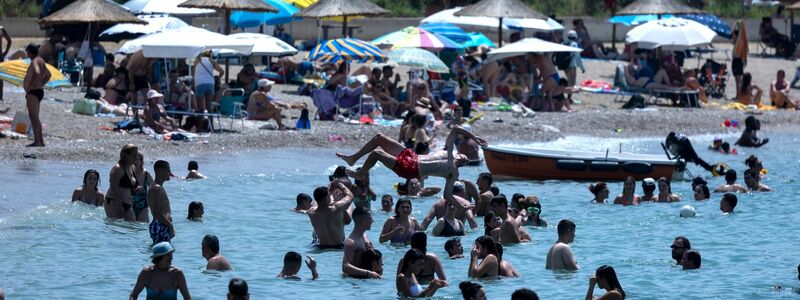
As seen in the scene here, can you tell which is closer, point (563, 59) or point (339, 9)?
point (339, 9)

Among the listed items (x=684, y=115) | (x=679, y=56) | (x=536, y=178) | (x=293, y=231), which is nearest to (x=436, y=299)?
(x=293, y=231)

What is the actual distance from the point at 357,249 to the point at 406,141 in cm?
867

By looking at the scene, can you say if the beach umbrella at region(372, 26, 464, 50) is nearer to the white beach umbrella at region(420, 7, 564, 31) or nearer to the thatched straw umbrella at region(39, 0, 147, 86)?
the white beach umbrella at region(420, 7, 564, 31)

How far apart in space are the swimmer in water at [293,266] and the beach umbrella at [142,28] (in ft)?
47.0

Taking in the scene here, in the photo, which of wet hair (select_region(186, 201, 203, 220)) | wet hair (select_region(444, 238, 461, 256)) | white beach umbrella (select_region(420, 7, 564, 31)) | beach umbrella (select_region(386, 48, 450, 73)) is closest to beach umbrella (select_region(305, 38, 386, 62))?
beach umbrella (select_region(386, 48, 450, 73))

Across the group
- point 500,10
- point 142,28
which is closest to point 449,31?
point 500,10

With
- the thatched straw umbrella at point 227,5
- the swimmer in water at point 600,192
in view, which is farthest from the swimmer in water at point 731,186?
the thatched straw umbrella at point 227,5

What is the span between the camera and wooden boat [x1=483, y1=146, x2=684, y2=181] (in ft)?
71.1

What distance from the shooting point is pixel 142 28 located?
27812mm

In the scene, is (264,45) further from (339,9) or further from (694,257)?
(694,257)

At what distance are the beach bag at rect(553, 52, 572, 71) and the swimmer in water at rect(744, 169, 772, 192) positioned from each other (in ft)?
36.5

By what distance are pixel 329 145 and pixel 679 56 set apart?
13293mm

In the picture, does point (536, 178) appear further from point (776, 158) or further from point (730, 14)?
point (730, 14)

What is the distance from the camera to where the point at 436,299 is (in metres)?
13.1
